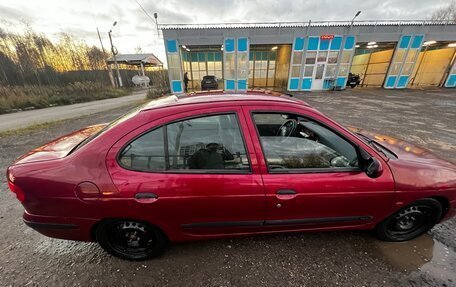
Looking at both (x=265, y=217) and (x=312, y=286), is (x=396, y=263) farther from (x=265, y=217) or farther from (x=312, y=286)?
(x=265, y=217)

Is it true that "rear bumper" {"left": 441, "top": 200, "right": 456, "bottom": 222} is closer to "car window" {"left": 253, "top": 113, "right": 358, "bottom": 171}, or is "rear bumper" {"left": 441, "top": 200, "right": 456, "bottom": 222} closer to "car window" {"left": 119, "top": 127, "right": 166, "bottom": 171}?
"car window" {"left": 253, "top": 113, "right": 358, "bottom": 171}

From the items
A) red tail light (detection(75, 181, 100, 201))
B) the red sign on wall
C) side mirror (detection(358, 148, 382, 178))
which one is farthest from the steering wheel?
the red sign on wall

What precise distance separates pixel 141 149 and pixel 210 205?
774 mm

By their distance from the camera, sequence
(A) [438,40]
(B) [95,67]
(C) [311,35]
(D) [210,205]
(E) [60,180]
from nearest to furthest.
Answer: (E) [60,180] → (D) [210,205] → (C) [311,35] → (A) [438,40] → (B) [95,67]

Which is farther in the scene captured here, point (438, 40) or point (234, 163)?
point (438, 40)

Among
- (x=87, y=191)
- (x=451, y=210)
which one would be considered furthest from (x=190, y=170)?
(x=451, y=210)

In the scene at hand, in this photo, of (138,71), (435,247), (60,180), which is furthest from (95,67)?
(435,247)

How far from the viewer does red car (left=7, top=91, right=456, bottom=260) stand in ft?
5.39

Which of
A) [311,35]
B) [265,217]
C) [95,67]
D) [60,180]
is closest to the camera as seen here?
[60,180]

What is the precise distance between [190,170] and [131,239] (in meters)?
1.01

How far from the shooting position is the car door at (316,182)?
175 centimetres

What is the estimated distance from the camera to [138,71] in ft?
119

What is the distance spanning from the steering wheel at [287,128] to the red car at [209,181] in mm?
365

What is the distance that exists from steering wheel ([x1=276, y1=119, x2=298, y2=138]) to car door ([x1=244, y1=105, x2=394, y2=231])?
1.23 feet
